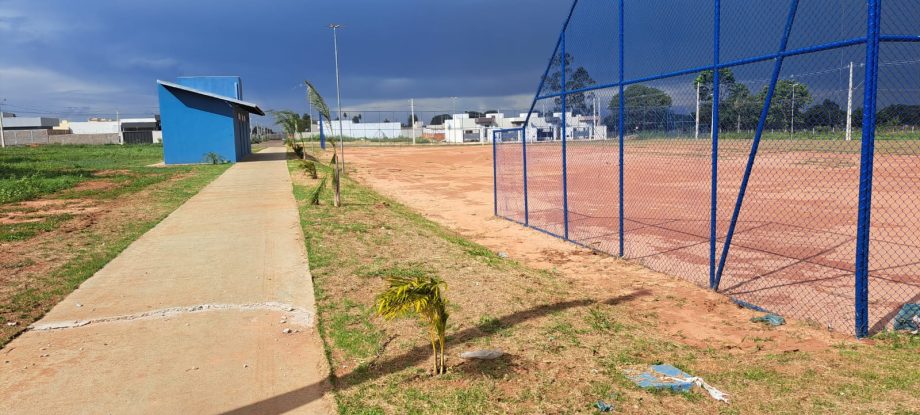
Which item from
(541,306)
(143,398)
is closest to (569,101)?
(541,306)

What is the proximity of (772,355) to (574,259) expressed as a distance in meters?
4.34

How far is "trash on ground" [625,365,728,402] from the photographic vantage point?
3926 mm

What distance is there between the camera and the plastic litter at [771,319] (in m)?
5.62

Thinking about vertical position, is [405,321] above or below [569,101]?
below

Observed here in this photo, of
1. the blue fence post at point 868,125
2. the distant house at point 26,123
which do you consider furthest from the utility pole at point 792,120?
the distant house at point 26,123

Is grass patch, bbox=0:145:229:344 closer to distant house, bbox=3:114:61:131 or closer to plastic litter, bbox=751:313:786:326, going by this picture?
plastic litter, bbox=751:313:786:326

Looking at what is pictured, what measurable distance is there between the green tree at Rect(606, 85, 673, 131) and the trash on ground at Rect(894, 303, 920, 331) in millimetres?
3608

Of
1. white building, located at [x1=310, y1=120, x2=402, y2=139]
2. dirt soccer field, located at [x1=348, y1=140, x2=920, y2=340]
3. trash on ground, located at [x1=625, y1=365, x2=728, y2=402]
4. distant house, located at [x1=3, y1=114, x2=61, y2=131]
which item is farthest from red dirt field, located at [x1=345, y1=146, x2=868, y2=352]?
distant house, located at [x1=3, y1=114, x2=61, y2=131]

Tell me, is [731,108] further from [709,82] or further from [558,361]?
[558,361]

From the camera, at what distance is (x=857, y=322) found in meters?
5.00

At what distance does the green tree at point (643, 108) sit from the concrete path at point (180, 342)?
5.09 meters

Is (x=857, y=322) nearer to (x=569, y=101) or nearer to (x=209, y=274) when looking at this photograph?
(x=569, y=101)

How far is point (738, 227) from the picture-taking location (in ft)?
36.7

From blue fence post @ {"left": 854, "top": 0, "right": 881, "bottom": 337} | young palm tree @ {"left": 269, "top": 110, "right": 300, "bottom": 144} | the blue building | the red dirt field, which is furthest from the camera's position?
the blue building
